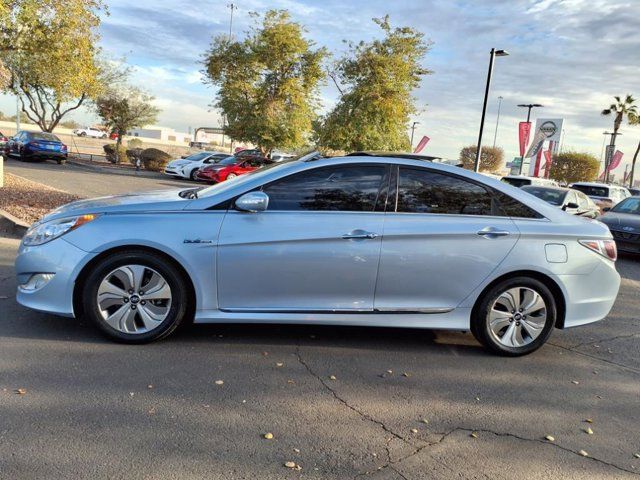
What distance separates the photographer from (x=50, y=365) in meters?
3.79

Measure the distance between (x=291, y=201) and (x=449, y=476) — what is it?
91.6 inches

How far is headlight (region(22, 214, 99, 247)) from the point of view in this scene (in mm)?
4148

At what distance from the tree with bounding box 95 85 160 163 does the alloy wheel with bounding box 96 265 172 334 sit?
30.2 metres

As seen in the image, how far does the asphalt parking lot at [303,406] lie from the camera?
2846mm

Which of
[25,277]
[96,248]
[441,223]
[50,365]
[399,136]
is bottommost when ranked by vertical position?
[50,365]

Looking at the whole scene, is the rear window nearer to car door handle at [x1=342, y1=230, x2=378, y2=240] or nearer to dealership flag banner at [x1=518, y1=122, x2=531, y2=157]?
dealership flag banner at [x1=518, y1=122, x2=531, y2=157]

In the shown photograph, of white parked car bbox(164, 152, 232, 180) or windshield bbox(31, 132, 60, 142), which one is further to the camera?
windshield bbox(31, 132, 60, 142)

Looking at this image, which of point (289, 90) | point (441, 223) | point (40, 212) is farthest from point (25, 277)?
point (289, 90)

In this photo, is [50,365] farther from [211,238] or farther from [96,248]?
[211,238]

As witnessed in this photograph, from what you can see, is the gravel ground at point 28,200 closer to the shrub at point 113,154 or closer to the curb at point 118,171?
the curb at point 118,171

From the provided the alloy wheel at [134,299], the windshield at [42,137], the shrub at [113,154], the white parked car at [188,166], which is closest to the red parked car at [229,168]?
the white parked car at [188,166]

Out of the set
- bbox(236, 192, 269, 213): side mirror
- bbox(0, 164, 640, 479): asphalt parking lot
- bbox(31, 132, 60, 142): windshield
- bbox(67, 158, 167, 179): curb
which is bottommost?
bbox(0, 164, 640, 479): asphalt parking lot

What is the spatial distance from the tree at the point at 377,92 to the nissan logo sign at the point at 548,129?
863 centimetres

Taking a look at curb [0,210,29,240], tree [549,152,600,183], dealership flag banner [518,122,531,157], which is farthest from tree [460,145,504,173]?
curb [0,210,29,240]
